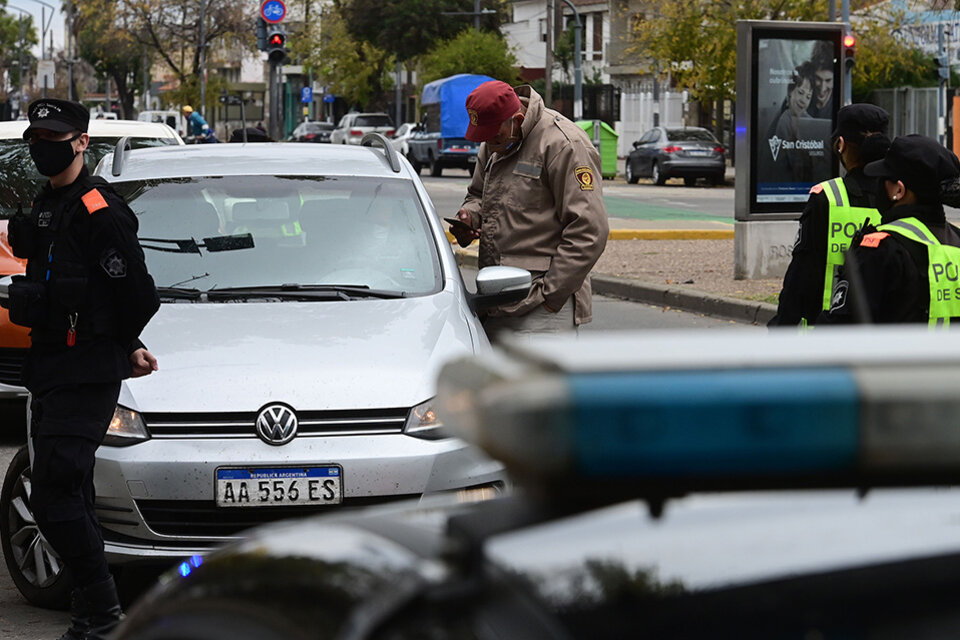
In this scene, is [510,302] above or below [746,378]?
below

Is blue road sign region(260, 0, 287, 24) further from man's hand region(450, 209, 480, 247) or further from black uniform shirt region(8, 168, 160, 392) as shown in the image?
black uniform shirt region(8, 168, 160, 392)

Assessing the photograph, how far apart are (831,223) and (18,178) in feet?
19.7

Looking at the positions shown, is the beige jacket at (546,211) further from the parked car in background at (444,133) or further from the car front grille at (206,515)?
the parked car in background at (444,133)

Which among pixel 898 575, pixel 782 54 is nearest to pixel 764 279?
pixel 782 54

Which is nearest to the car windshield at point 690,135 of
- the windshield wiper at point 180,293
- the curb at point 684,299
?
the curb at point 684,299

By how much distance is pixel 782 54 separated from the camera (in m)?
15.0

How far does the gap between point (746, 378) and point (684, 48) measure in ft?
129

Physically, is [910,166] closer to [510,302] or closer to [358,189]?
[510,302]

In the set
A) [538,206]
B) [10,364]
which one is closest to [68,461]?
[538,206]

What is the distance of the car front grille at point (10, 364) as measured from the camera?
26.2 ft

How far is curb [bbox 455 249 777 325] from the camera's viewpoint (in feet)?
41.9

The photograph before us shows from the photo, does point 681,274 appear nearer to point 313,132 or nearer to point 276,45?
point 276,45

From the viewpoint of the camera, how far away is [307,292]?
5.70 m

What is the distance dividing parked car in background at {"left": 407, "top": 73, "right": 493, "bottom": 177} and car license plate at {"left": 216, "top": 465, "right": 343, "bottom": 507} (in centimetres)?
3436
